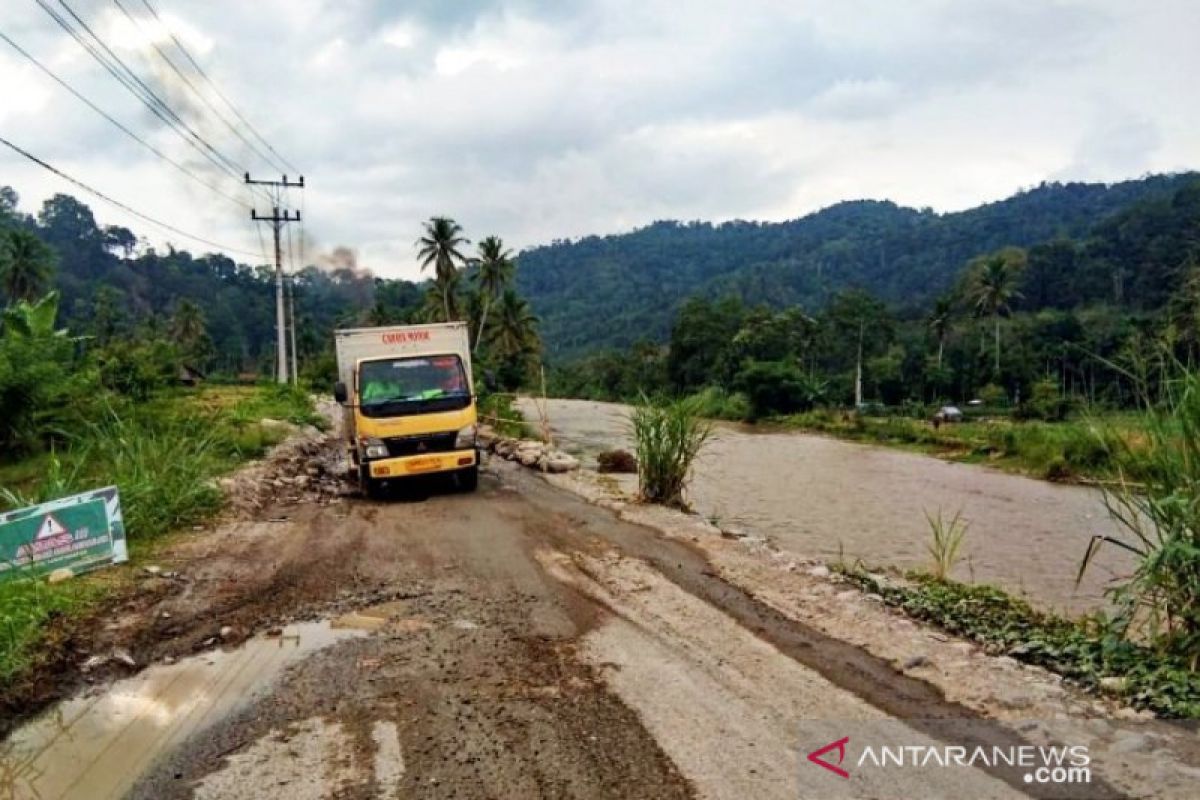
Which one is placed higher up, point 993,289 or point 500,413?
point 993,289

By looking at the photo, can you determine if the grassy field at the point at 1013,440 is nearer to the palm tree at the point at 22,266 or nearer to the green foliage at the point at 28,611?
the green foliage at the point at 28,611

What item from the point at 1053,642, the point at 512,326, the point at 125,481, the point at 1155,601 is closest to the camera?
the point at 1155,601

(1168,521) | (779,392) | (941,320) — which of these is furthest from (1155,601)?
(941,320)

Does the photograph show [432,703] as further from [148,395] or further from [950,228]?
[950,228]

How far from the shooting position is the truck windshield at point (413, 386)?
12.2 m

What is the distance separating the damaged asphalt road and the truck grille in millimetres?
3951

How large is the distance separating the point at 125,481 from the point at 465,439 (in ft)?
14.9

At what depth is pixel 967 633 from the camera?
19.6ft

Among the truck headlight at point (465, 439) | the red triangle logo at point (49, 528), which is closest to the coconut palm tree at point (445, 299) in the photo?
the truck headlight at point (465, 439)

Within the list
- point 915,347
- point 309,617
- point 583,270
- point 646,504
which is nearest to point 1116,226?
point 915,347

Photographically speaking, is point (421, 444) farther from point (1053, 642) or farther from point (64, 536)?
point (1053, 642)

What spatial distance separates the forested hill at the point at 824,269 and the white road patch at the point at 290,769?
106 m

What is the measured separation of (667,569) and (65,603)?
507 centimetres

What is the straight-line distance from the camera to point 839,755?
3953 mm
